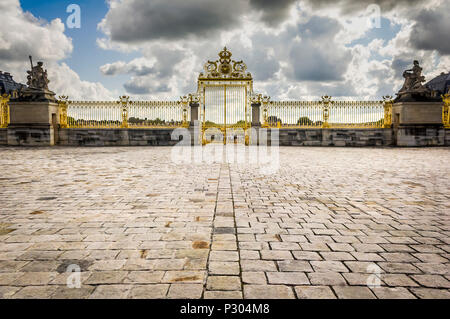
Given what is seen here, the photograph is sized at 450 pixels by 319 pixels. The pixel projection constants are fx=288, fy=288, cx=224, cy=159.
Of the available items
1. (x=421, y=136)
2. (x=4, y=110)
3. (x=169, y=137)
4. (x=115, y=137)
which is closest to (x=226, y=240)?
(x=169, y=137)

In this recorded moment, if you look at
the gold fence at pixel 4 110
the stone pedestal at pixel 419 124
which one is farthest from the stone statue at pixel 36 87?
the stone pedestal at pixel 419 124

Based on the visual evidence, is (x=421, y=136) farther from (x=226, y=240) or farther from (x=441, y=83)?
(x=441, y=83)

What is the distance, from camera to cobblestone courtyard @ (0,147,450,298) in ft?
7.24

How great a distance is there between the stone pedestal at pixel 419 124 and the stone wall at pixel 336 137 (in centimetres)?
93

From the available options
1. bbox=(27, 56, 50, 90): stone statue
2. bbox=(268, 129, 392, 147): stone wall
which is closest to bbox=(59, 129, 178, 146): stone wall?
bbox=(27, 56, 50, 90): stone statue

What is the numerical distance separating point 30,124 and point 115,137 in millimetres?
5071

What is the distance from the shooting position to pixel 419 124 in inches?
708

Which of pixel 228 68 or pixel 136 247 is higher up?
pixel 228 68

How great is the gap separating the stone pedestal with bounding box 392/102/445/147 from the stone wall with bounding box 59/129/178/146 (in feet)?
47.7

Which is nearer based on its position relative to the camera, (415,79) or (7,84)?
(415,79)
